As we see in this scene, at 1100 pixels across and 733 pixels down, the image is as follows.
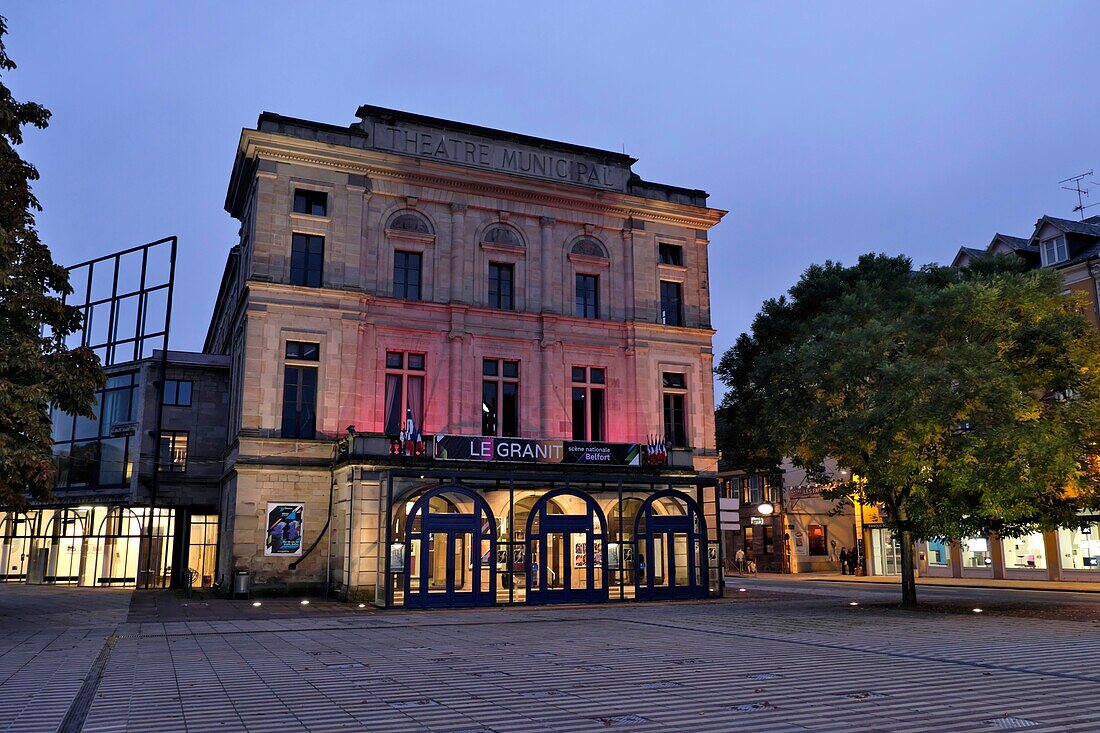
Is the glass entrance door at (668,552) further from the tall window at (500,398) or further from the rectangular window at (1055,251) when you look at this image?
the rectangular window at (1055,251)

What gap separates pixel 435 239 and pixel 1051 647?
1052 inches

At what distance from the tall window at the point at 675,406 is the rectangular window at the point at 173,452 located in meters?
22.1

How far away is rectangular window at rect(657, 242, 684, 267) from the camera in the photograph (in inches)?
1597

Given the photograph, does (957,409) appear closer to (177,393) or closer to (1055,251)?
(1055,251)

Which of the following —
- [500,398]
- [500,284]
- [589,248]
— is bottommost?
[500,398]

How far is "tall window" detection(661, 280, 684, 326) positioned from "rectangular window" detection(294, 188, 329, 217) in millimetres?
15251

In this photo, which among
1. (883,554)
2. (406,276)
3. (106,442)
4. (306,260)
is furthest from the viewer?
(883,554)

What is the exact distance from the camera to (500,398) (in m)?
36.2

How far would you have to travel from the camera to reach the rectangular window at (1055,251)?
42.5 meters

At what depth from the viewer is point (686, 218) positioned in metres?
40.7

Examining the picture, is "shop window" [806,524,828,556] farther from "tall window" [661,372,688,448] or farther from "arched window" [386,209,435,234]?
"arched window" [386,209,435,234]

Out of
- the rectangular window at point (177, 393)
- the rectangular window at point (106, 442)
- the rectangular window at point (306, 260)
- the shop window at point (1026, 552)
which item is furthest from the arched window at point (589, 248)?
the shop window at point (1026, 552)

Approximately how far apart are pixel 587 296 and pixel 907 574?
58.5 ft

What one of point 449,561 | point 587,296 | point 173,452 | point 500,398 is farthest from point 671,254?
point 173,452
